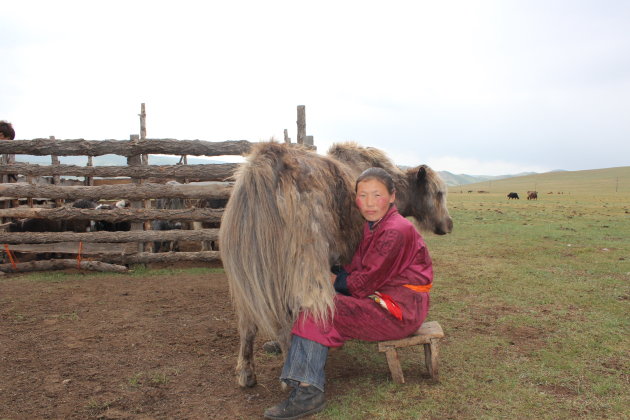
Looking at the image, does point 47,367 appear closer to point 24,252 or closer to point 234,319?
point 234,319

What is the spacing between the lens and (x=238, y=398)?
2.98 metres

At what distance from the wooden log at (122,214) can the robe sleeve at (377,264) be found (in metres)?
4.67

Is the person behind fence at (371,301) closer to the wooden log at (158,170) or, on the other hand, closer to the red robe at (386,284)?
the red robe at (386,284)

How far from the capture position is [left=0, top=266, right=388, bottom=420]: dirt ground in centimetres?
288

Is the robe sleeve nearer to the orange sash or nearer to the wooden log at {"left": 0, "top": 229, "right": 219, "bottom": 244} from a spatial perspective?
the orange sash

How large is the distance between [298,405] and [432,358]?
1.08 m

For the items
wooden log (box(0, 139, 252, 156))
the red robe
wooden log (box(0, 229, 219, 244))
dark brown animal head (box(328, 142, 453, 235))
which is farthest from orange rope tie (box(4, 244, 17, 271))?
the red robe

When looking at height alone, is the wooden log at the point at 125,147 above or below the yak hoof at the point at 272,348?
above

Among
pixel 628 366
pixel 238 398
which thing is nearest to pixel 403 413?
pixel 238 398

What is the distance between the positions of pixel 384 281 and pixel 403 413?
848 mm

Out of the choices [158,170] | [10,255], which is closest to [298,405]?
[158,170]

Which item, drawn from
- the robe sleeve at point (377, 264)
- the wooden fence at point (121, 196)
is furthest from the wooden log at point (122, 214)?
the robe sleeve at point (377, 264)

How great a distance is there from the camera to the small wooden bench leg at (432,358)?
3.10 meters

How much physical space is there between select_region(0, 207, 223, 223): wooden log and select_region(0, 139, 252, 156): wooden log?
98cm
